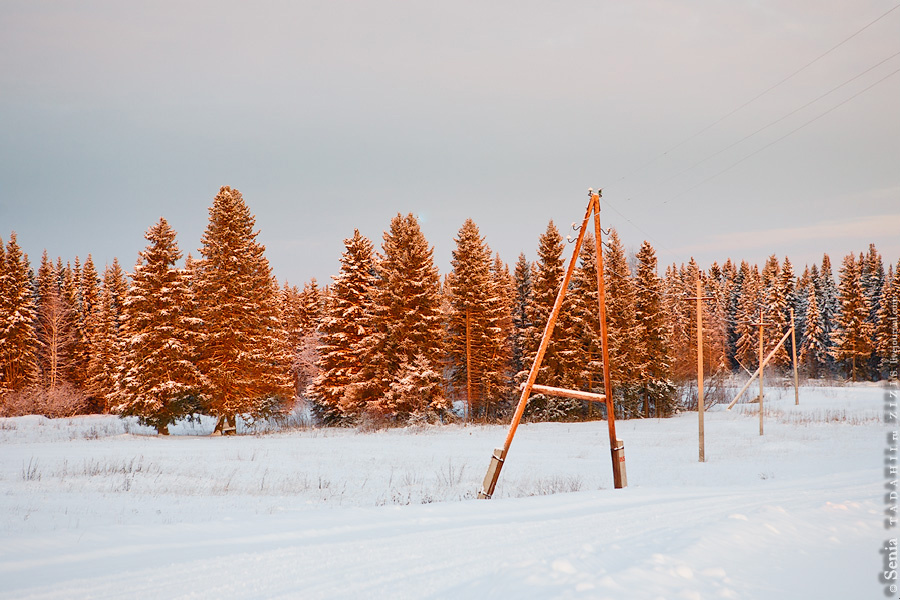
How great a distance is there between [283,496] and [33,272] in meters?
73.2

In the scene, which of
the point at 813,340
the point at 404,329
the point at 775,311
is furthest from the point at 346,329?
the point at 813,340

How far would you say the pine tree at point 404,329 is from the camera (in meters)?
36.6

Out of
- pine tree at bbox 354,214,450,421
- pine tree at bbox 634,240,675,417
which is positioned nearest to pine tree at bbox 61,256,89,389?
pine tree at bbox 354,214,450,421

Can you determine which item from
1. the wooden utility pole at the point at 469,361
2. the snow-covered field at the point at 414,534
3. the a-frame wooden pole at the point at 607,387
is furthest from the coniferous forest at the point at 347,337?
the snow-covered field at the point at 414,534

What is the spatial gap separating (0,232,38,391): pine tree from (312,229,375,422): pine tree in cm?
2770

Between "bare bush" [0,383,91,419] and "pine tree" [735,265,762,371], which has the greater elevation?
"pine tree" [735,265,762,371]

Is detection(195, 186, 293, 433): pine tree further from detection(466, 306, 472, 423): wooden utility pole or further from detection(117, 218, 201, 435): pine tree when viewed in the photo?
detection(466, 306, 472, 423): wooden utility pole

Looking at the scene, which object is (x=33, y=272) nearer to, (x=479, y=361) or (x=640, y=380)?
(x=479, y=361)

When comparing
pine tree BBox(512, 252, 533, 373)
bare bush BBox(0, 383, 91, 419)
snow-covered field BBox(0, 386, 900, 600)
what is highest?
pine tree BBox(512, 252, 533, 373)

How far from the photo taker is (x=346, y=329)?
38.6 m

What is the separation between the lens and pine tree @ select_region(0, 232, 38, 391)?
4556 cm

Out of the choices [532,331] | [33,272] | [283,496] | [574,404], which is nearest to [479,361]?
[532,331]

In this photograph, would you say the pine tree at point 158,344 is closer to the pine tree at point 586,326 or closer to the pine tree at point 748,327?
the pine tree at point 586,326

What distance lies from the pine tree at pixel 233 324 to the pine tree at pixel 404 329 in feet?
20.1
